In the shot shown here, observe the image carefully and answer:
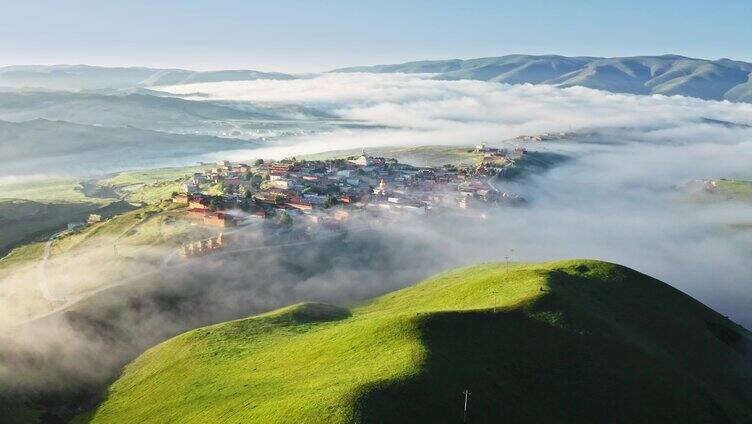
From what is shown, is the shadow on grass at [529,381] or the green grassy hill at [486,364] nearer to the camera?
the shadow on grass at [529,381]

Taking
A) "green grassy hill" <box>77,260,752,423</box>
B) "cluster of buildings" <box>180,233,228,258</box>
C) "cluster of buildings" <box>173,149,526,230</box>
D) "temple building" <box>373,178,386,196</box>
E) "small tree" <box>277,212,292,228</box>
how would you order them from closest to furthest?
"green grassy hill" <box>77,260,752,423</box> → "cluster of buildings" <box>180,233,228,258</box> → "small tree" <box>277,212,292,228</box> → "cluster of buildings" <box>173,149,526,230</box> → "temple building" <box>373,178,386,196</box>

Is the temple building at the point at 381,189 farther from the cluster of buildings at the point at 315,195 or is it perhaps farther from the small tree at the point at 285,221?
the small tree at the point at 285,221

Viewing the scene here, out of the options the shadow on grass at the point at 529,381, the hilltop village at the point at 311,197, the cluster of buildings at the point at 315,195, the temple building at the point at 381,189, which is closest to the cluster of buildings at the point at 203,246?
the hilltop village at the point at 311,197

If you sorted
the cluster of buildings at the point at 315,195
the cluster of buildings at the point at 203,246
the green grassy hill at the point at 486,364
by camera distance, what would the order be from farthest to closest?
the cluster of buildings at the point at 315,195 < the cluster of buildings at the point at 203,246 < the green grassy hill at the point at 486,364

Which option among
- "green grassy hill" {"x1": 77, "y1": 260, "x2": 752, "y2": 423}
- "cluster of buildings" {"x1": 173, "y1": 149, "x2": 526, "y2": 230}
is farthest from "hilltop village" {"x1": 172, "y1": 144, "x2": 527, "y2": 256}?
"green grassy hill" {"x1": 77, "y1": 260, "x2": 752, "y2": 423}

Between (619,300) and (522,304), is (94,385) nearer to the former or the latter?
(522,304)

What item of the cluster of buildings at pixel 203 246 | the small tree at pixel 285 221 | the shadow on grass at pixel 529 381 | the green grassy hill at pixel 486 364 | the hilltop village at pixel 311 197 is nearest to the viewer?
the shadow on grass at pixel 529 381

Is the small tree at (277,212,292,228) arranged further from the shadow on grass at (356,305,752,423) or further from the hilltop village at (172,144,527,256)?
the shadow on grass at (356,305,752,423)
